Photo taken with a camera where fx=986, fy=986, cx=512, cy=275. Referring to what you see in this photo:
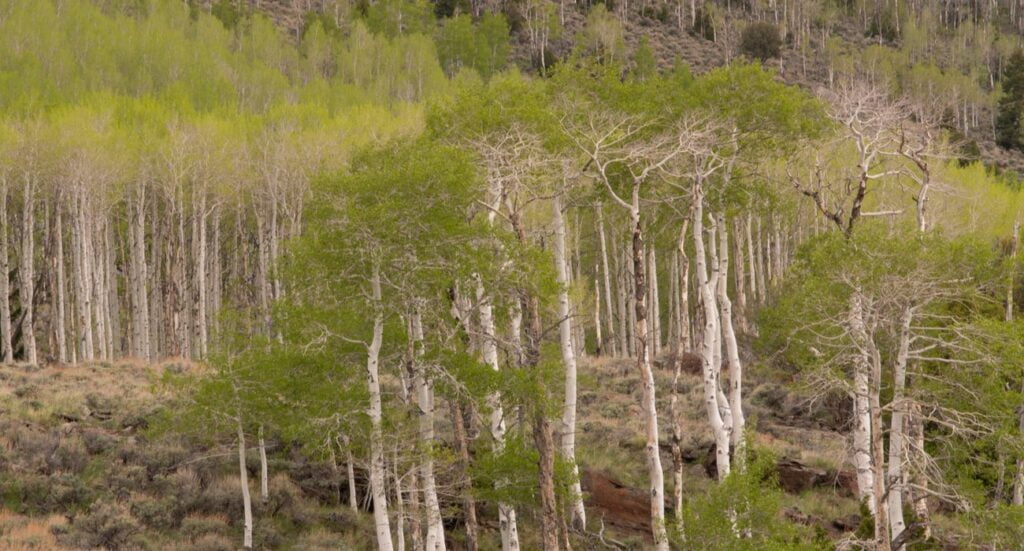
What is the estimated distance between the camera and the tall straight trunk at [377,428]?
1678 centimetres

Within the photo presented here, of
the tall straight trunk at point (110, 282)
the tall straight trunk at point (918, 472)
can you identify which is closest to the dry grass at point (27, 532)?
the tall straight trunk at point (918, 472)

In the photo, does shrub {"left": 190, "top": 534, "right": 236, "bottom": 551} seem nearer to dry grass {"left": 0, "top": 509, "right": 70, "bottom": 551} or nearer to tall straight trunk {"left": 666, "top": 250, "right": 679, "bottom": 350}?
dry grass {"left": 0, "top": 509, "right": 70, "bottom": 551}

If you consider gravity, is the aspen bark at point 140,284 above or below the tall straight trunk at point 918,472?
above

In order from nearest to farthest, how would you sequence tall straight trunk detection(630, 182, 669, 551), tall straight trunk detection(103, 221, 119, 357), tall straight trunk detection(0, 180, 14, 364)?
tall straight trunk detection(630, 182, 669, 551) < tall straight trunk detection(0, 180, 14, 364) < tall straight trunk detection(103, 221, 119, 357)

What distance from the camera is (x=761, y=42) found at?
88188mm

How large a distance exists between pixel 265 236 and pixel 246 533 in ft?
67.7

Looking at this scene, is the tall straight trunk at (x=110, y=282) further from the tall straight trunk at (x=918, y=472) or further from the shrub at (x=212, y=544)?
the tall straight trunk at (x=918, y=472)

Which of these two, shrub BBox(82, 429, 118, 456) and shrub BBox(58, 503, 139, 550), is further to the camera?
shrub BBox(82, 429, 118, 456)

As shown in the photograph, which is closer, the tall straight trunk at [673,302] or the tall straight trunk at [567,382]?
the tall straight trunk at [567,382]

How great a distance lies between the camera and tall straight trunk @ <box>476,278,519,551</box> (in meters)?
18.4

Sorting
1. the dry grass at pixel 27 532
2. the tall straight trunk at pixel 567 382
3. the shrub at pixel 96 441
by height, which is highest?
the tall straight trunk at pixel 567 382

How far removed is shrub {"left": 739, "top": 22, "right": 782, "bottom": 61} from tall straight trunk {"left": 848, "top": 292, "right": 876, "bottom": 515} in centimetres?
7415

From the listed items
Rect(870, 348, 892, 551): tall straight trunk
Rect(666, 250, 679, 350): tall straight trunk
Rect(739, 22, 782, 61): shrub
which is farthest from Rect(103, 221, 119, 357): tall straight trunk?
Rect(739, 22, 782, 61): shrub

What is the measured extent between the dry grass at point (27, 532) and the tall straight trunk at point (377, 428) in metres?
6.55
